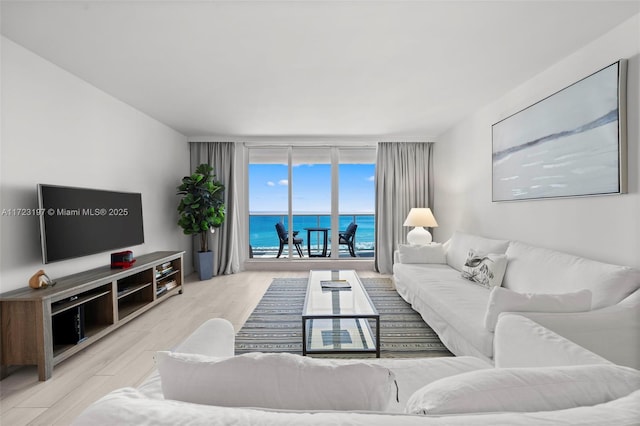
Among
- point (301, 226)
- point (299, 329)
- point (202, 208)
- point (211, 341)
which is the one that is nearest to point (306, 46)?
point (211, 341)

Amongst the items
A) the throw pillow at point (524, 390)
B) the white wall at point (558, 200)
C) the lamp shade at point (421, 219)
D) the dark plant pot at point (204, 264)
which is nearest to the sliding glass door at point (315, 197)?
the dark plant pot at point (204, 264)

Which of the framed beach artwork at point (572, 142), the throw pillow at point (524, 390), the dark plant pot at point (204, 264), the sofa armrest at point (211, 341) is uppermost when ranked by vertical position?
the framed beach artwork at point (572, 142)

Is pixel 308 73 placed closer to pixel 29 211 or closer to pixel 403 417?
pixel 29 211

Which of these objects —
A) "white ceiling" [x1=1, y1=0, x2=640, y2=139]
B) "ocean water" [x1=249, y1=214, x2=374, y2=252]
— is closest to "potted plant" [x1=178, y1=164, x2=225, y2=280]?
"ocean water" [x1=249, y1=214, x2=374, y2=252]

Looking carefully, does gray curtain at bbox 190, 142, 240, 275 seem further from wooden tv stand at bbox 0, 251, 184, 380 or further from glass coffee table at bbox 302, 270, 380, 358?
glass coffee table at bbox 302, 270, 380, 358

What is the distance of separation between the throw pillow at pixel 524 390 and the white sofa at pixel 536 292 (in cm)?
89

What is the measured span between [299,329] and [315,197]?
161 inches

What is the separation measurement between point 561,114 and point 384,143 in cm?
321

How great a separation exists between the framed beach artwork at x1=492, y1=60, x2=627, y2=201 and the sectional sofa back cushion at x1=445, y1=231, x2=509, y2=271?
541 millimetres

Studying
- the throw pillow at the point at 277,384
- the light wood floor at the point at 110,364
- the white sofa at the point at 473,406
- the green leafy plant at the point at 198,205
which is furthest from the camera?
the green leafy plant at the point at 198,205

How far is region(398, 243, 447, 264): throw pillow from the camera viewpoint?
395 cm

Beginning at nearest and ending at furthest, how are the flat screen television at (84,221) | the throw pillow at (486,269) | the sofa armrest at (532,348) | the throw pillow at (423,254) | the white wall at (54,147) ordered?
the sofa armrest at (532,348) → the white wall at (54,147) → the flat screen television at (84,221) → the throw pillow at (486,269) → the throw pillow at (423,254)

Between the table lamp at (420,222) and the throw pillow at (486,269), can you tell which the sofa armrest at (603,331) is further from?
the table lamp at (420,222)

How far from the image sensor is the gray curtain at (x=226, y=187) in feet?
18.0
